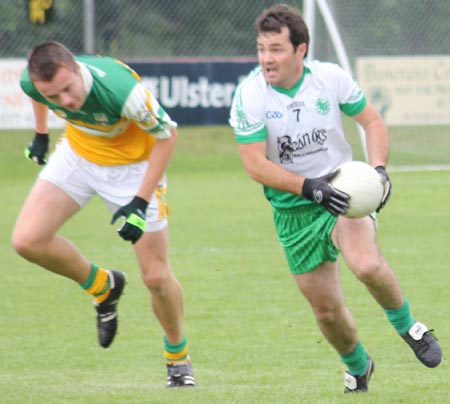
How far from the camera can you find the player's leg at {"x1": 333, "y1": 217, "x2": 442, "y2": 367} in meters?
5.60

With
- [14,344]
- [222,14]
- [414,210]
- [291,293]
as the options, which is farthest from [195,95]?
[14,344]

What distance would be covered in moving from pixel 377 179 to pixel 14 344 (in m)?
3.21

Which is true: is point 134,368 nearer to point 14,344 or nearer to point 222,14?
point 14,344

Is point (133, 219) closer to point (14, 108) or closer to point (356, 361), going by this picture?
point (356, 361)

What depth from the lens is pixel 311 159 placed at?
6.03 meters

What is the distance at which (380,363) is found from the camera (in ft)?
23.1

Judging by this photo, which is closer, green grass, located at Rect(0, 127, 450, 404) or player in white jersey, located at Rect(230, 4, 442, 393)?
player in white jersey, located at Rect(230, 4, 442, 393)

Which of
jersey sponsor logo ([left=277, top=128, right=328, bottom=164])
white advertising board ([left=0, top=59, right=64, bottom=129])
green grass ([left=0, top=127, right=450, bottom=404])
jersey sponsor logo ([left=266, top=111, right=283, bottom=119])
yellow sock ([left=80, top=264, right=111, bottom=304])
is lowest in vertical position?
white advertising board ([left=0, top=59, right=64, bottom=129])

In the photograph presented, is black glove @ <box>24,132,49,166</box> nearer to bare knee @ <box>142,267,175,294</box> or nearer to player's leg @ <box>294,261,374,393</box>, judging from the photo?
bare knee @ <box>142,267,175,294</box>

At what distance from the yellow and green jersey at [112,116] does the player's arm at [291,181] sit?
0.61m

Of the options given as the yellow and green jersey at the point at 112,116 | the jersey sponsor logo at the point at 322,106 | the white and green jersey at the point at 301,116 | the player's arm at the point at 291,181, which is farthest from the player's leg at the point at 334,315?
the yellow and green jersey at the point at 112,116

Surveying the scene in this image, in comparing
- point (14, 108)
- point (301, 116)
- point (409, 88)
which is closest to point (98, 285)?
point (301, 116)

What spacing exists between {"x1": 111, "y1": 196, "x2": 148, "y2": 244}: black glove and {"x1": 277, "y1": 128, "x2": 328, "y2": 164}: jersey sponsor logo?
2.52 feet

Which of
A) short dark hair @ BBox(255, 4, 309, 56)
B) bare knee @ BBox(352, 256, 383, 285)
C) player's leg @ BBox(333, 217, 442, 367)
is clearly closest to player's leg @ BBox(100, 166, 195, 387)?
player's leg @ BBox(333, 217, 442, 367)
